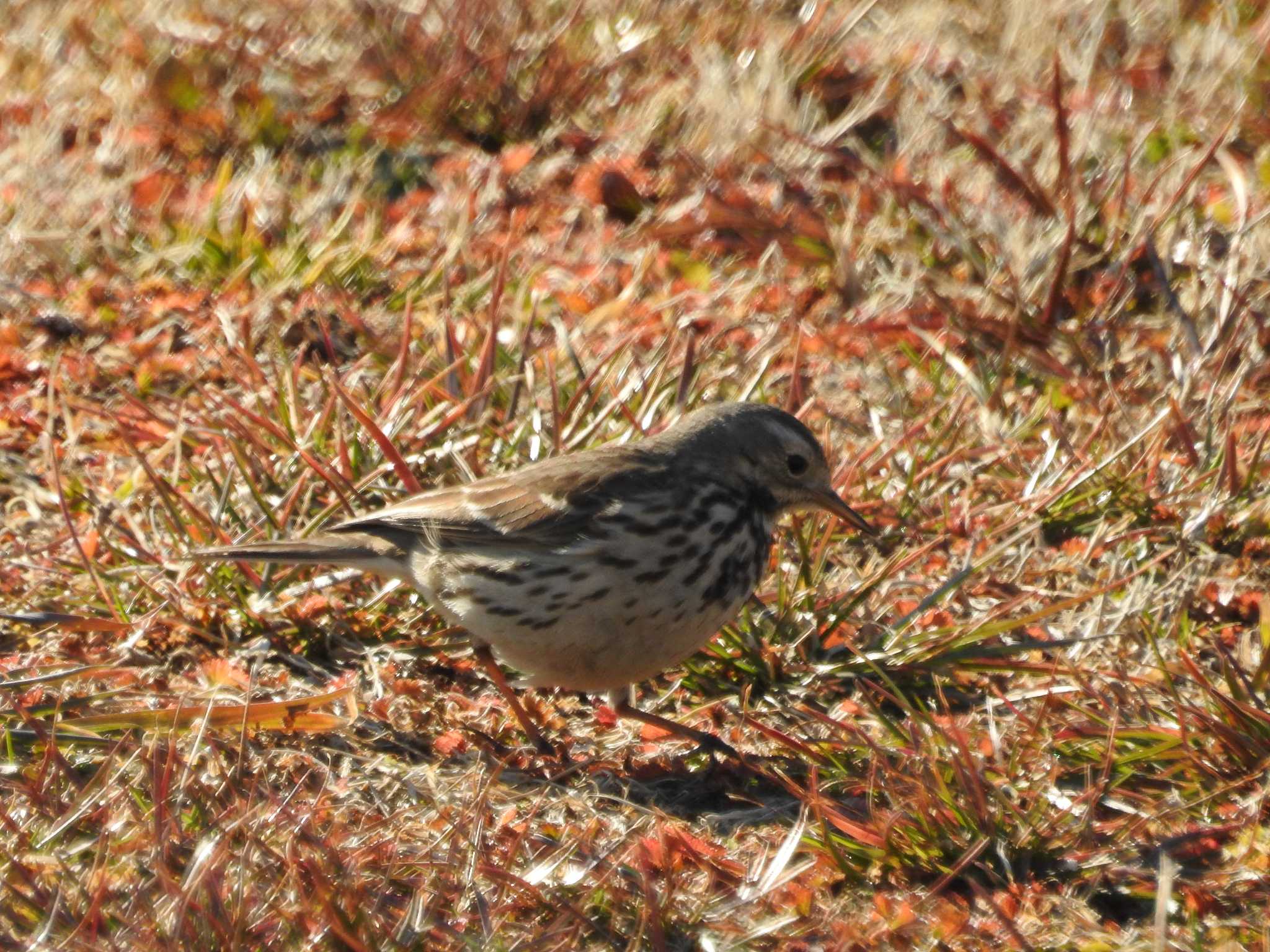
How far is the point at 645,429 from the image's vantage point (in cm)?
620

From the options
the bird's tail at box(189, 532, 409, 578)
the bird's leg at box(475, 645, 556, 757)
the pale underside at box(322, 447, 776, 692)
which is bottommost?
the bird's leg at box(475, 645, 556, 757)

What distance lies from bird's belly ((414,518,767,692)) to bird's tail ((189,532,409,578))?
0.21m

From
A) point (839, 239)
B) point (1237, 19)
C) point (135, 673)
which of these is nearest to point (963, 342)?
point (839, 239)

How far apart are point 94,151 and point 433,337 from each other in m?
2.53

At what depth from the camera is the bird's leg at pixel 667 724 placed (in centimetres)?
509

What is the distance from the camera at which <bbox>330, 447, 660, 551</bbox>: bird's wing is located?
5.20 m

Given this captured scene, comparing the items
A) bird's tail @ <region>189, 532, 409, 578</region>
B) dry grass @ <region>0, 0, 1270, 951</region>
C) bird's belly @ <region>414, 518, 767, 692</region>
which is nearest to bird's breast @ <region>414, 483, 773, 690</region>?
bird's belly @ <region>414, 518, 767, 692</region>

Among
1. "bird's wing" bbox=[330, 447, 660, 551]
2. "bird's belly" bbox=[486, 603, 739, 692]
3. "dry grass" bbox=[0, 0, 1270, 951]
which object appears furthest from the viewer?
"bird's wing" bbox=[330, 447, 660, 551]

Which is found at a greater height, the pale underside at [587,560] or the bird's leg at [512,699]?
the pale underside at [587,560]

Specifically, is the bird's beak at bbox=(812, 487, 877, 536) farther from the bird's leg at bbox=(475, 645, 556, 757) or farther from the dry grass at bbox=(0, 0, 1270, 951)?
the bird's leg at bbox=(475, 645, 556, 757)

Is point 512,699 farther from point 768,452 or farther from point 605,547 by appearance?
point 768,452

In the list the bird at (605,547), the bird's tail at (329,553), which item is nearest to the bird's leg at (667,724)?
the bird at (605,547)

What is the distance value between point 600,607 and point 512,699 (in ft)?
1.57

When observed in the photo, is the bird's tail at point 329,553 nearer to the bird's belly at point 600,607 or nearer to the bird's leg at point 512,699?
the bird's belly at point 600,607
